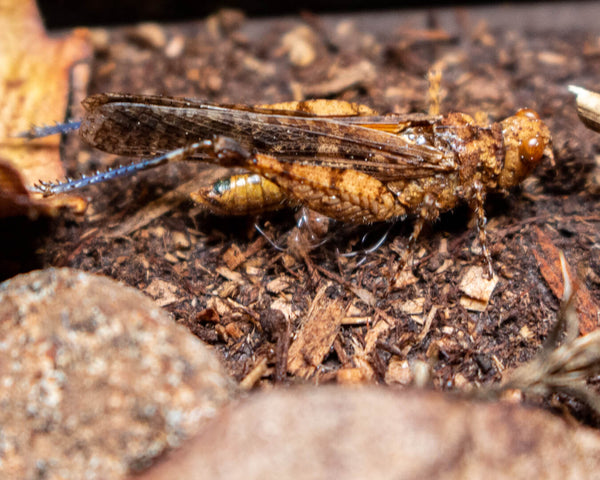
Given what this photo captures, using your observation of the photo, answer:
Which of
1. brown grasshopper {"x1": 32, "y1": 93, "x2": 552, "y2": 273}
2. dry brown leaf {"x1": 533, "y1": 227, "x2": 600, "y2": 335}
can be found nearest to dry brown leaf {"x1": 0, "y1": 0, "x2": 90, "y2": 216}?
brown grasshopper {"x1": 32, "y1": 93, "x2": 552, "y2": 273}

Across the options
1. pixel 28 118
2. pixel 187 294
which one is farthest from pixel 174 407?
pixel 28 118

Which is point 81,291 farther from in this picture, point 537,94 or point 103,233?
point 537,94

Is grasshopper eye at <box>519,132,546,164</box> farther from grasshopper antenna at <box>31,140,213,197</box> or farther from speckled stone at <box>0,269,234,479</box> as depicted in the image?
speckled stone at <box>0,269,234,479</box>

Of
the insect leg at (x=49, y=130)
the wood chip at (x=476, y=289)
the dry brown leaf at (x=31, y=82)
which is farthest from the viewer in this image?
the dry brown leaf at (x=31, y=82)

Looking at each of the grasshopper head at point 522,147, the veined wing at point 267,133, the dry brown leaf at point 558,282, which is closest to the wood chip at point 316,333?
the veined wing at point 267,133

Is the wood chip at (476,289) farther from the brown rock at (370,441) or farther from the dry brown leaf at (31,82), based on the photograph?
the dry brown leaf at (31,82)

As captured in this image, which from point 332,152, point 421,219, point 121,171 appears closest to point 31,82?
point 121,171
